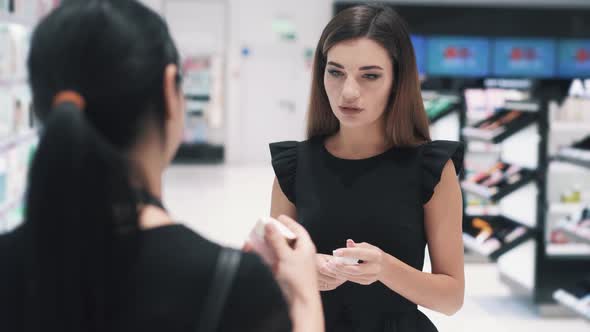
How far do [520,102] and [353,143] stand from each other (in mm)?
4353

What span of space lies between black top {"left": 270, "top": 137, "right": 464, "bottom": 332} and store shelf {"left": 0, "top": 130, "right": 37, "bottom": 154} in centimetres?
256

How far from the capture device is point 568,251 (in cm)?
552

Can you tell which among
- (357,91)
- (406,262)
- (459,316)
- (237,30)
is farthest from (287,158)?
(237,30)

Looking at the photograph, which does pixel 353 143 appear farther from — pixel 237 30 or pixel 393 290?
pixel 237 30

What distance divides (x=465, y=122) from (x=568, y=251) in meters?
2.01

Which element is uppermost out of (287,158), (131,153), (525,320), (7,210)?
(131,153)

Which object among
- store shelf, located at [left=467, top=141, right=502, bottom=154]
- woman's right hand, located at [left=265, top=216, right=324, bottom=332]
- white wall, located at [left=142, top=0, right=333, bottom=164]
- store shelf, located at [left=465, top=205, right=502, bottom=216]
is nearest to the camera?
woman's right hand, located at [left=265, top=216, right=324, bottom=332]

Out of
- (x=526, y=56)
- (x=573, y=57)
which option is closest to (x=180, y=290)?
(x=526, y=56)

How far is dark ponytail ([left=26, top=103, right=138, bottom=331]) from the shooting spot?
0.87 meters

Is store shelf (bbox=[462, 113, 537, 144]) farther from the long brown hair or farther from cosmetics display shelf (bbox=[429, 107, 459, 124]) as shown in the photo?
the long brown hair

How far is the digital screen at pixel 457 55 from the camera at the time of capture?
14859mm

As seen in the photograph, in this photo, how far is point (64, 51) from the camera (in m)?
0.93

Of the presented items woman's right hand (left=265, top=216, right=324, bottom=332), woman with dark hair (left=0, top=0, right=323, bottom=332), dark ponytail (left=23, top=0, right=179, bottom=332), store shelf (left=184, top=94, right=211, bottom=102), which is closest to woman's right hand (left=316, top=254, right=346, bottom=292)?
woman's right hand (left=265, top=216, right=324, bottom=332)

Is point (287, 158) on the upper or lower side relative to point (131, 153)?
lower
